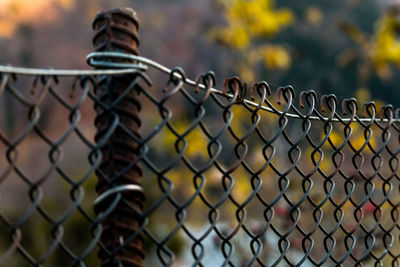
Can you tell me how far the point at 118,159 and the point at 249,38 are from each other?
324 centimetres

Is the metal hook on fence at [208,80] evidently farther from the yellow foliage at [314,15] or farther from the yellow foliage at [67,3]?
the yellow foliage at [67,3]

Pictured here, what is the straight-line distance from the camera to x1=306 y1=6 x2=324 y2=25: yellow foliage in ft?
26.9

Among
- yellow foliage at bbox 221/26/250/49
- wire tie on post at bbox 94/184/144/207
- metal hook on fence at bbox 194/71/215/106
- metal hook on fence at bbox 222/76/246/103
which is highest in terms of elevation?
yellow foliage at bbox 221/26/250/49

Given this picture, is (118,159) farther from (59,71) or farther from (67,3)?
(67,3)

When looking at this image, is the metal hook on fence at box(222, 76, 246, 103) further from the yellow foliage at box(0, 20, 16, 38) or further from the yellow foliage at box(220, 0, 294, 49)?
the yellow foliage at box(0, 20, 16, 38)

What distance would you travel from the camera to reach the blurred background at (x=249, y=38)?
399cm

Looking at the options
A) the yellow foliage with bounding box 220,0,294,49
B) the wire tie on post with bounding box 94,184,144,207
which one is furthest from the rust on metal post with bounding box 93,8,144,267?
the yellow foliage with bounding box 220,0,294,49

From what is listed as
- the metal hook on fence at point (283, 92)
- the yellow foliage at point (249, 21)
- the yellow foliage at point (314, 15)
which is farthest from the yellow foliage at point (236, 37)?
the yellow foliage at point (314, 15)

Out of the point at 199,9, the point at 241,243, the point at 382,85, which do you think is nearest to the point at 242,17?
the point at 241,243

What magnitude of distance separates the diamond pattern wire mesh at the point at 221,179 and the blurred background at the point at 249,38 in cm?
60

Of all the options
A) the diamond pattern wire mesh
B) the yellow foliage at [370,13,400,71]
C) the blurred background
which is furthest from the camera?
the blurred background

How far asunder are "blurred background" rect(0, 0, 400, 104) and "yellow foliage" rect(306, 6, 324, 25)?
2 cm

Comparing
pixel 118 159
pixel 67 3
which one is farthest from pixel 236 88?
pixel 67 3

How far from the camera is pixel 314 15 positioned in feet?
26.8
